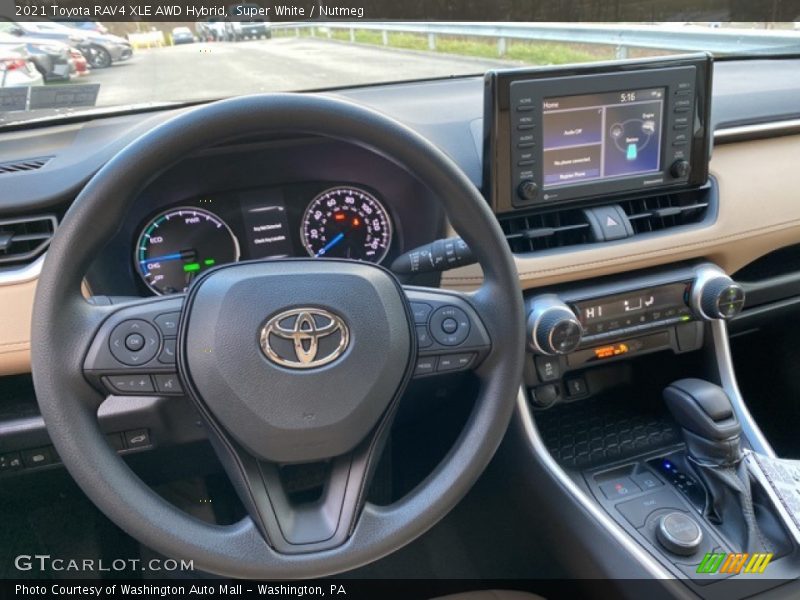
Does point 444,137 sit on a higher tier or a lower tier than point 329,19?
lower

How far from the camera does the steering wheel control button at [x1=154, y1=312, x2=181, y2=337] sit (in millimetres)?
1146

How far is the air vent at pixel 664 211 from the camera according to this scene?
1776 mm

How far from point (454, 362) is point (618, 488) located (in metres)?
0.66

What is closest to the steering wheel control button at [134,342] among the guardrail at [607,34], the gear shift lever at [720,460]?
the guardrail at [607,34]

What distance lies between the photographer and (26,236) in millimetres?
1447

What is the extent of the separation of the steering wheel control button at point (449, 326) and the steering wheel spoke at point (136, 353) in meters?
0.39

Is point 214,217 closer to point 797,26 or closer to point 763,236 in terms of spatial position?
point 763,236

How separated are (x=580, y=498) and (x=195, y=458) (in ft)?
2.77

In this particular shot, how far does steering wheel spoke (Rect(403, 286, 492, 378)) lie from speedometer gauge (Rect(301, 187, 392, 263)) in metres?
0.38

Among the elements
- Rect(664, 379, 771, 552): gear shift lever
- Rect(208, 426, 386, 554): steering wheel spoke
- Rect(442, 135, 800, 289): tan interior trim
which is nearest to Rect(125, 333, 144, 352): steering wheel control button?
Rect(208, 426, 386, 554): steering wheel spoke

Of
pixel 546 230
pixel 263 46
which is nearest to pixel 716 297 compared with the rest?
pixel 546 230

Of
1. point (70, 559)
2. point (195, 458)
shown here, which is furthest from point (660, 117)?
point (70, 559)

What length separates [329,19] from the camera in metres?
1.61

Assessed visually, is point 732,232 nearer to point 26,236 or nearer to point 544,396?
point 544,396
